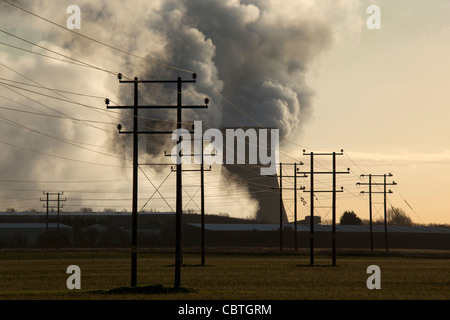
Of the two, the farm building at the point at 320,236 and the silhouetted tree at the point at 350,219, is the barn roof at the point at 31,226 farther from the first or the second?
the silhouetted tree at the point at 350,219

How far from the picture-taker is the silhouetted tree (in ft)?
607

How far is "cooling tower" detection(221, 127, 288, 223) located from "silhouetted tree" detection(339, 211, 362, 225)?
1337 centimetres

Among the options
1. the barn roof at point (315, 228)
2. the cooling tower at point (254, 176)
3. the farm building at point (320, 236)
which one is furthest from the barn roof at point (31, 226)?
the cooling tower at point (254, 176)

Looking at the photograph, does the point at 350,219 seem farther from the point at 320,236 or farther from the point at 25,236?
the point at 25,236

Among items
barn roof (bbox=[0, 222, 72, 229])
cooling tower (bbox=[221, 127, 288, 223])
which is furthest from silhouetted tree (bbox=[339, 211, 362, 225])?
barn roof (bbox=[0, 222, 72, 229])

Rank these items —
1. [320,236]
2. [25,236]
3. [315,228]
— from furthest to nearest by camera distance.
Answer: [315,228], [320,236], [25,236]

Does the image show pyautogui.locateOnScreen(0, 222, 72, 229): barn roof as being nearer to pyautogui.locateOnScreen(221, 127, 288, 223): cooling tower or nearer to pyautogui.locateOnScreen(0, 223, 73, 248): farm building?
pyautogui.locateOnScreen(0, 223, 73, 248): farm building

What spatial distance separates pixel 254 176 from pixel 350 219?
1637 inches

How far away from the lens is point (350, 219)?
18550 centimetres

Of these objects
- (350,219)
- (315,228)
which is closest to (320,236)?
(315,228)

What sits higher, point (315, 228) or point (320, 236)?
point (315, 228)
